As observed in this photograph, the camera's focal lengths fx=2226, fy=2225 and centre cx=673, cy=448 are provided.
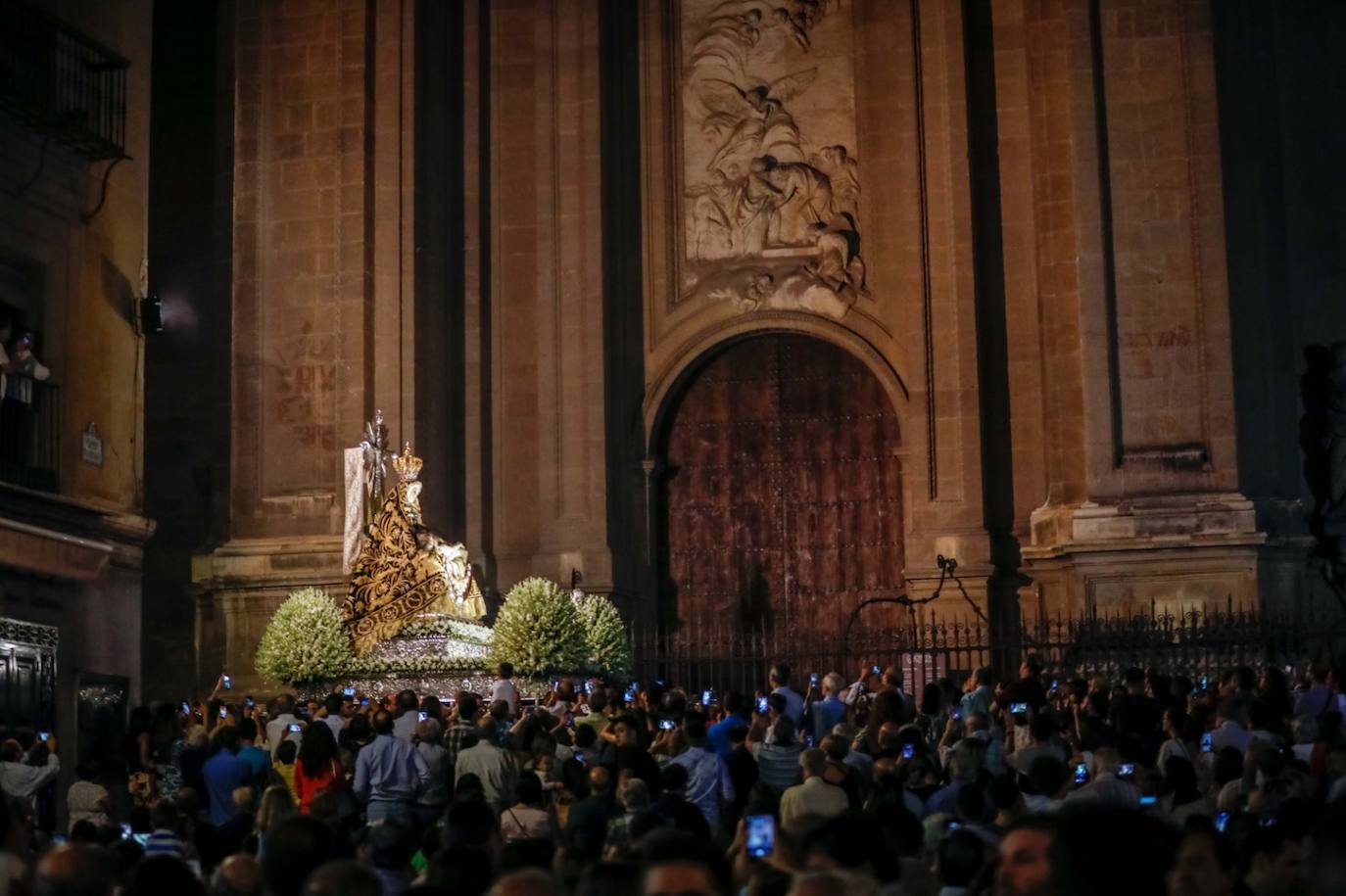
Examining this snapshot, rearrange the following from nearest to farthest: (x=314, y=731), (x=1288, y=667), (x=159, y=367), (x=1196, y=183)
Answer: (x=314, y=731), (x=1288, y=667), (x=1196, y=183), (x=159, y=367)

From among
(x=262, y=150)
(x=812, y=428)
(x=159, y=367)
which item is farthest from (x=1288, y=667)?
(x=159, y=367)

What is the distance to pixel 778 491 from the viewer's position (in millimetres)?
31422

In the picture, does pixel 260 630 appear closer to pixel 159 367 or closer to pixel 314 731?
pixel 159 367

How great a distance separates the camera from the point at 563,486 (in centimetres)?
3052

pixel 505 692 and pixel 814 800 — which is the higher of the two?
pixel 505 692

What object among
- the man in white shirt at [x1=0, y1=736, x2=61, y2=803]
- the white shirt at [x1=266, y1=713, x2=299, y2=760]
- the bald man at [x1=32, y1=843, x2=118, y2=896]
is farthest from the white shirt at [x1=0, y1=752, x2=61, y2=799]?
the bald man at [x1=32, y1=843, x2=118, y2=896]

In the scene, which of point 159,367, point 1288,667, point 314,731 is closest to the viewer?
point 314,731

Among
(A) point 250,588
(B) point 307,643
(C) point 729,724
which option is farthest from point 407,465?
(C) point 729,724

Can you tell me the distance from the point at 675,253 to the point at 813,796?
19.0 metres

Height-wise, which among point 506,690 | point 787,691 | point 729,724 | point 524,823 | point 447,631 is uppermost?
point 447,631

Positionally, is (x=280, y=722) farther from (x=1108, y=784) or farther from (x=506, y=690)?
(x=1108, y=784)

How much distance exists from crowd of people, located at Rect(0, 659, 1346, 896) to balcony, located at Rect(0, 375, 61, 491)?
318 cm

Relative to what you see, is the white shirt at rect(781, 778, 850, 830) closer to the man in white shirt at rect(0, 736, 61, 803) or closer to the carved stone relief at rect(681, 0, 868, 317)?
the man in white shirt at rect(0, 736, 61, 803)

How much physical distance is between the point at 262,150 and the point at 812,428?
338 inches
